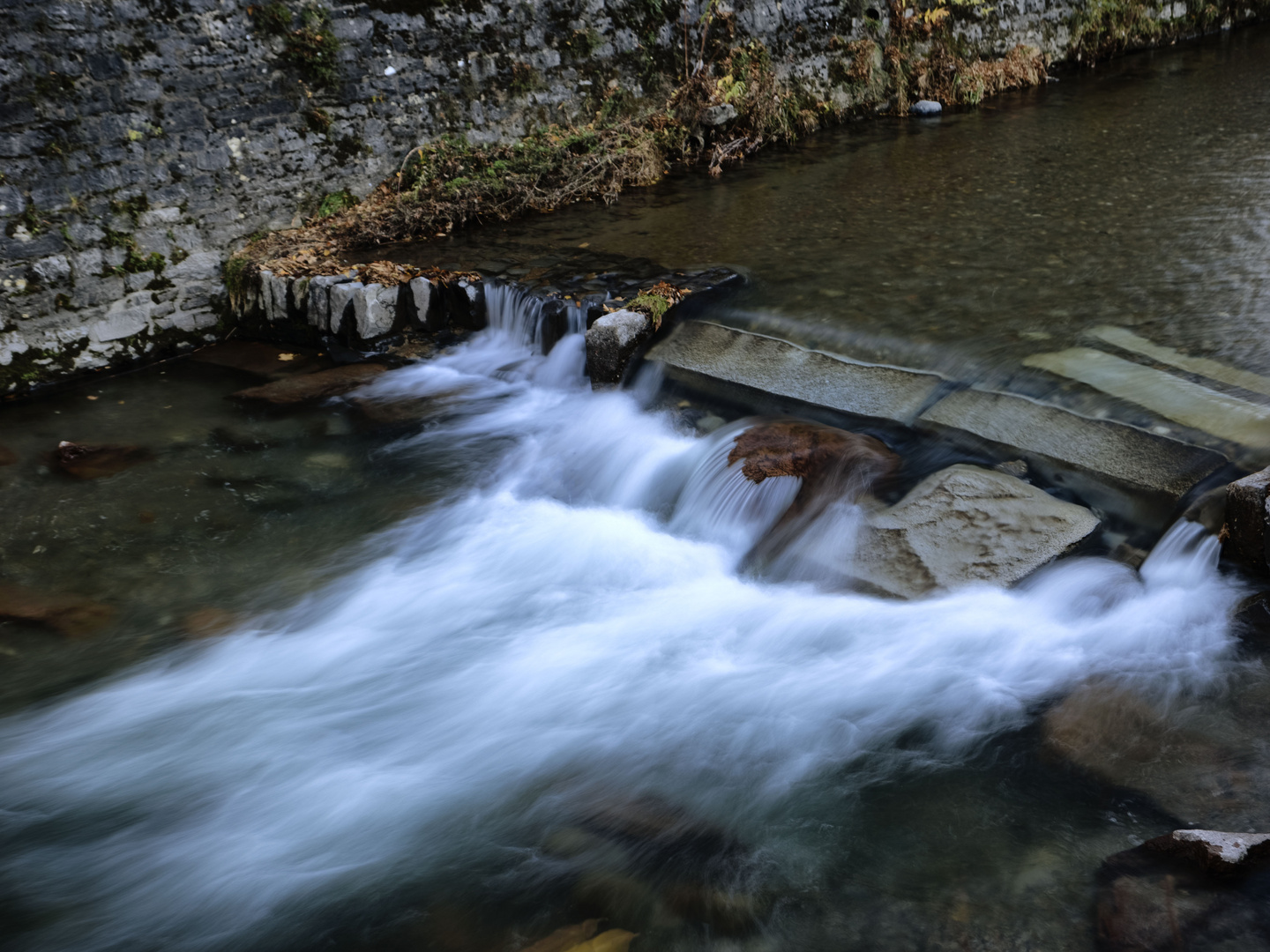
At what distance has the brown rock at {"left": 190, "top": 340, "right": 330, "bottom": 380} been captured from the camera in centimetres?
617

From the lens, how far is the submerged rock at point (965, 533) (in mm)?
3355

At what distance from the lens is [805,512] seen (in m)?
3.89

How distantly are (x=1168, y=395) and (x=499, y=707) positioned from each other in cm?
291

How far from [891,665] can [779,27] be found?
7.52 meters

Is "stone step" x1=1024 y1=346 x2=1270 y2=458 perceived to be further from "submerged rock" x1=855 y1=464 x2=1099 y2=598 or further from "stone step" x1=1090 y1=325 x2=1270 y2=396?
"submerged rock" x1=855 y1=464 x2=1099 y2=598

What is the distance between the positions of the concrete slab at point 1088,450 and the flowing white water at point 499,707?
199 millimetres

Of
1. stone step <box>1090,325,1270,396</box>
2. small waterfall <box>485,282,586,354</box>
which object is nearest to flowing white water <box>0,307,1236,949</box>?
stone step <box>1090,325,1270,396</box>

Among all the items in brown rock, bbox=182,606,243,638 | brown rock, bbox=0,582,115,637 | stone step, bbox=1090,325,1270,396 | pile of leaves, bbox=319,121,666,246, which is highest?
pile of leaves, bbox=319,121,666,246

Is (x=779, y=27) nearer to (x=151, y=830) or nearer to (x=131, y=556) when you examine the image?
(x=131, y=556)

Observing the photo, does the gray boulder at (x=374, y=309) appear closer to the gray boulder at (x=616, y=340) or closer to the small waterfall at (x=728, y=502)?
the gray boulder at (x=616, y=340)

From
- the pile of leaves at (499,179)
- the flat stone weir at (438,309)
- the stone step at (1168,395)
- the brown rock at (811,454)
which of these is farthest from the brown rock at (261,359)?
the stone step at (1168,395)

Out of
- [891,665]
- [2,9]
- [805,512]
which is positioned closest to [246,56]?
[2,9]

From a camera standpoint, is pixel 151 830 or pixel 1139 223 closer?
pixel 151 830

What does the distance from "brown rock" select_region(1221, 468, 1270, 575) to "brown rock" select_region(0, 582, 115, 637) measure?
4.34 m
